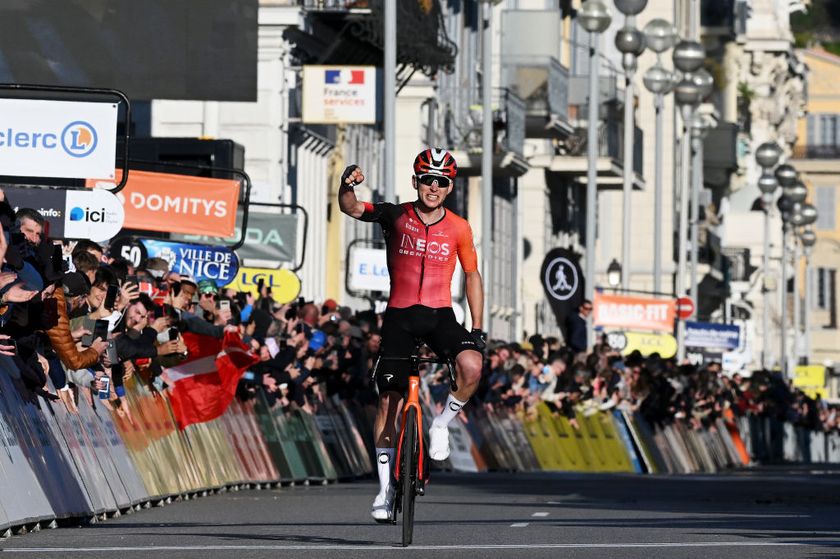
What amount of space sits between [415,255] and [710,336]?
4396cm

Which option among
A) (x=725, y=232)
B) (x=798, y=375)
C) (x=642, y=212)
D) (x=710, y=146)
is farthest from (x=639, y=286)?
(x=798, y=375)

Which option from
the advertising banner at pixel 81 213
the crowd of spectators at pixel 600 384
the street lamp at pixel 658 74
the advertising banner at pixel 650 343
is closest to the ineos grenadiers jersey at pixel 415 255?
the advertising banner at pixel 81 213

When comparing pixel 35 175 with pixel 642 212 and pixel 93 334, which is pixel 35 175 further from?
pixel 642 212

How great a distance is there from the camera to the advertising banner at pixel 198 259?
25.8 metres

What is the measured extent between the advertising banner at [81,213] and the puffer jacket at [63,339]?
3211 millimetres

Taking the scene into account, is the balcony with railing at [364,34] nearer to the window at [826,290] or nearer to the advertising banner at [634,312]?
the advertising banner at [634,312]

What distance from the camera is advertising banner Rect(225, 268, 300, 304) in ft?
96.6

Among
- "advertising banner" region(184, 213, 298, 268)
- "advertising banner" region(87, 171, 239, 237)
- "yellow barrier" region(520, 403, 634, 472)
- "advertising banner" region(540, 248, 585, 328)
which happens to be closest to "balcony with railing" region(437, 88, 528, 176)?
"advertising banner" region(540, 248, 585, 328)

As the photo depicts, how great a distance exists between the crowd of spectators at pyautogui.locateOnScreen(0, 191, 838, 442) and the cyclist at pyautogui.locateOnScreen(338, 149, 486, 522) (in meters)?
1.14

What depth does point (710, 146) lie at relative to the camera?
284ft

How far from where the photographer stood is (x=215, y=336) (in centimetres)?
2152

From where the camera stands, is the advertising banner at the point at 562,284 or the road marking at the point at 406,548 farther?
the advertising banner at the point at 562,284

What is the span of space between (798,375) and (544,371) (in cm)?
6800

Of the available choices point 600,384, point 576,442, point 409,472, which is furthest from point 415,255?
point 600,384
